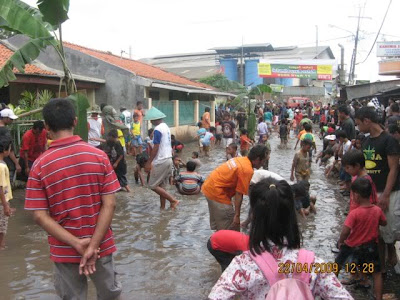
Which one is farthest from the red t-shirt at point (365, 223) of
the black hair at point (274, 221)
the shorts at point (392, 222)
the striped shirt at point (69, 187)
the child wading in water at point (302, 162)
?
the child wading in water at point (302, 162)

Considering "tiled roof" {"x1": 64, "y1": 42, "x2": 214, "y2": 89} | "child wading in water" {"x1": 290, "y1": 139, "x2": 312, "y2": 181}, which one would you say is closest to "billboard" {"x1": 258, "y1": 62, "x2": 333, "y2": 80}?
"tiled roof" {"x1": 64, "y1": 42, "x2": 214, "y2": 89}

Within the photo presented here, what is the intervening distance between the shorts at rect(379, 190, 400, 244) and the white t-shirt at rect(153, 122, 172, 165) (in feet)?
13.5

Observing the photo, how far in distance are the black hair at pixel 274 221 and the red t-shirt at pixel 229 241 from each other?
1096 mm

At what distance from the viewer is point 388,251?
17.3ft

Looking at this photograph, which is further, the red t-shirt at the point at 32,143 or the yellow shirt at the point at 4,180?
the red t-shirt at the point at 32,143

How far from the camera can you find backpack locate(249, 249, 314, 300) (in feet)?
6.88

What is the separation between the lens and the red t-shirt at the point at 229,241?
3.53m

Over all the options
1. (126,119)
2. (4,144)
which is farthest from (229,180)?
(126,119)

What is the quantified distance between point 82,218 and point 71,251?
0.22m

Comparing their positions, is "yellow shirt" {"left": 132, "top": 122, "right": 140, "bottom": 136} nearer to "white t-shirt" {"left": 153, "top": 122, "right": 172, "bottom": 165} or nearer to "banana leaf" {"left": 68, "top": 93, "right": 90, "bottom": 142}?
"white t-shirt" {"left": 153, "top": 122, "right": 172, "bottom": 165}

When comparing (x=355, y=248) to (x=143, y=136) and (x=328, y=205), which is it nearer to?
(x=328, y=205)

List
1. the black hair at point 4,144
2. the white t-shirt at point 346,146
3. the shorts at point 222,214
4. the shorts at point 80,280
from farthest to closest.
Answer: the white t-shirt at point 346,146
the black hair at point 4,144
the shorts at point 222,214
the shorts at point 80,280
